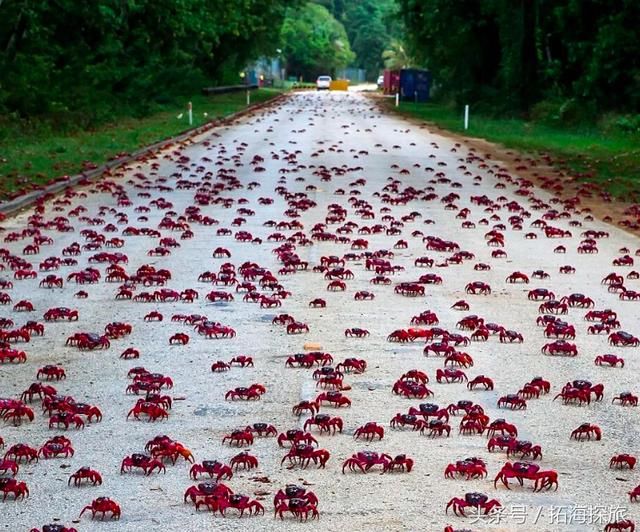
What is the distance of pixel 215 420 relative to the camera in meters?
7.74

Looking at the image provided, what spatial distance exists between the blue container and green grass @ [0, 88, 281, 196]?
99.3 ft

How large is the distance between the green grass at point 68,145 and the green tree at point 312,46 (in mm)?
99635

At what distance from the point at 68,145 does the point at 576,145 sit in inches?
613

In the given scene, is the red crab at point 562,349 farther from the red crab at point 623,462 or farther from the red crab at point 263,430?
the red crab at point 263,430

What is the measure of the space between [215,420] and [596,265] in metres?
7.87

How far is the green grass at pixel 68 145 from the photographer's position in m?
24.4

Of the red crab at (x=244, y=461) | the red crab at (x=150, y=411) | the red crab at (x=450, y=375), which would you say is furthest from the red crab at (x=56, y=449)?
the red crab at (x=450, y=375)

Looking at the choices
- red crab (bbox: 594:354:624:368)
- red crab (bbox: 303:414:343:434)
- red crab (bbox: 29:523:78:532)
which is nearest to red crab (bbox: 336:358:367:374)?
red crab (bbox: 303:414:343:434)

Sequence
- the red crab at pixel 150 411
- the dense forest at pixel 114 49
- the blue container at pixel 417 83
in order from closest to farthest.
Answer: the red crab at pixel 150 411, the dense forest at pixel 114 49, the blue container at pixel 417 83

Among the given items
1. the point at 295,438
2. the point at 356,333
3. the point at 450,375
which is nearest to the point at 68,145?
the point at 356,333

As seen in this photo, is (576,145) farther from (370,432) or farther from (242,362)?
(370,432)

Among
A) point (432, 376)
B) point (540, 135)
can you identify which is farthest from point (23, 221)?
point (540, 135)

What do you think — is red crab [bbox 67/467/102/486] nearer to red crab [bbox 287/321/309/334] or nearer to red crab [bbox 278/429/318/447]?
red crab [bbox 278/429/318/447]

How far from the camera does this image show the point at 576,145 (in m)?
36.7
